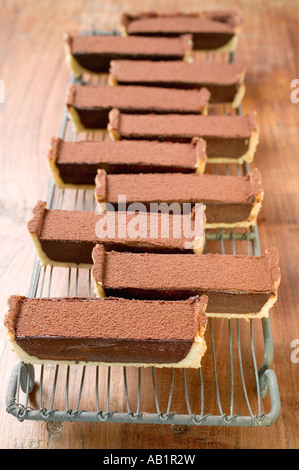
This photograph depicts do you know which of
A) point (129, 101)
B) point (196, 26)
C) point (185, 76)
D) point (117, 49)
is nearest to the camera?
point (129, 101)

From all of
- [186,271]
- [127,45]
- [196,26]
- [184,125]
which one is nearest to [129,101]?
[184,125]

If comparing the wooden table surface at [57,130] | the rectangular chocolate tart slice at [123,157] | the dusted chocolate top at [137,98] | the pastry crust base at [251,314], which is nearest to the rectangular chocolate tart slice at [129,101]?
the dusted chocolate top at [137,98]

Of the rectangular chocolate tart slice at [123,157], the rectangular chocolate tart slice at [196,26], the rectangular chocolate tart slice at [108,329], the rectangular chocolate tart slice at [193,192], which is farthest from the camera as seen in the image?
the rectangular chocolate tart slice at [196,26]

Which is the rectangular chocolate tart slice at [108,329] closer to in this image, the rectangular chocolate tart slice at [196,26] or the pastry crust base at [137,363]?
the pastry crust base at [137,363]

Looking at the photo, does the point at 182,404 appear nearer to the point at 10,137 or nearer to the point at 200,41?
the point at 10,137

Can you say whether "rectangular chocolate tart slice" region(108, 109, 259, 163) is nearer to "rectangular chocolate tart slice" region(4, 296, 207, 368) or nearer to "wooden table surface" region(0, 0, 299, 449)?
"wooden table surface" region(0, 0, 299, 449)

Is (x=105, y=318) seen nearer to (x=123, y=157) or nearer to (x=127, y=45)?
(x=123, y=157)
